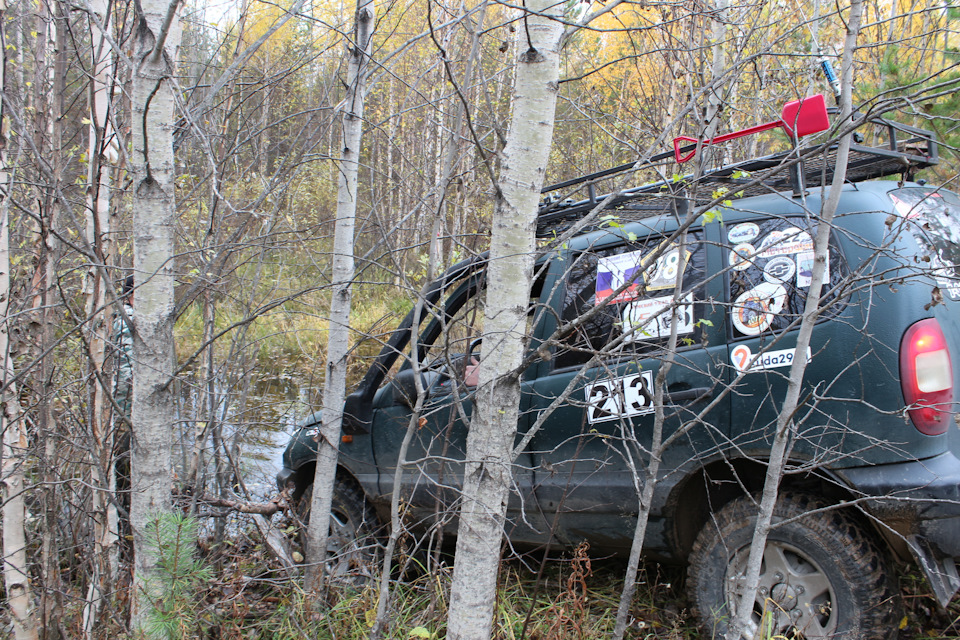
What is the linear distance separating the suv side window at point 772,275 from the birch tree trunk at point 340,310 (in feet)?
5.73

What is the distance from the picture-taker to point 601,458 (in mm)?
3021

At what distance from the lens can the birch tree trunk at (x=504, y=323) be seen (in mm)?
2068

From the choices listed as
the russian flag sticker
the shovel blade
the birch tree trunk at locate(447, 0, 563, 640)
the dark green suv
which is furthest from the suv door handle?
the shovel blade

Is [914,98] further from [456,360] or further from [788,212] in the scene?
[456,360]

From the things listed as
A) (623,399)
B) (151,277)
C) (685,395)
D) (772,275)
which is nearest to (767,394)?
(685,395)

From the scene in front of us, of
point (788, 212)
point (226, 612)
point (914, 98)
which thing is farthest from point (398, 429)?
point (914, 98)

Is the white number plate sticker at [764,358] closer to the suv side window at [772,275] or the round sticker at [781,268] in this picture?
the suv side window at [772,275]

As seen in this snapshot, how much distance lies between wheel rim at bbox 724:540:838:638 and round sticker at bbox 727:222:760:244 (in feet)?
4.08

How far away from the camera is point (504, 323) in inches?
83.4

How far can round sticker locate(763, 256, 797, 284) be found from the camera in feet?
8.79

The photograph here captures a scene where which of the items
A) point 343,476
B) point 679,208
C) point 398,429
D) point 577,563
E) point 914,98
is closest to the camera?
point 914,98

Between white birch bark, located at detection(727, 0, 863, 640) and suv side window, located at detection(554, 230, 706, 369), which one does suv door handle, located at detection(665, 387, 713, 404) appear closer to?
suv side window, located at detection(554, 230, 706, 369)

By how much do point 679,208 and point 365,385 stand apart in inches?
76.3

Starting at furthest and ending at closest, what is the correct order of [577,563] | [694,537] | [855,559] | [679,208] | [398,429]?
[398,429] → [679,208] → [694,537] → [577,563] → [855,559]
